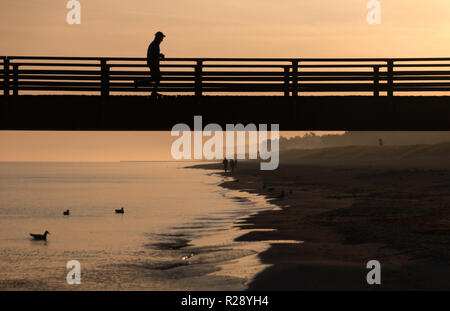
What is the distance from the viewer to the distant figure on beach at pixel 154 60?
22375 mm

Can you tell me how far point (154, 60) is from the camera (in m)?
22.3

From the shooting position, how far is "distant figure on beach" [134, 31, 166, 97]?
2238 cm

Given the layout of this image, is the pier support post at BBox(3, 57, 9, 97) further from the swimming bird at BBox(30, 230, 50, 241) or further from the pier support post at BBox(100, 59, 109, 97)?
the swimming bird at BBox(30, 230, 50, 241)

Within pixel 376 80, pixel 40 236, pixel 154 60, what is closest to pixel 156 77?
pixel 154 60

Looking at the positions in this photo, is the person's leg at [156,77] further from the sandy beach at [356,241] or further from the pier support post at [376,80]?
the pier support post at [376,80]

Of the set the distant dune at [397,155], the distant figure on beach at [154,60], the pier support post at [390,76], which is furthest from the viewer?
the distant dune at [397,155]

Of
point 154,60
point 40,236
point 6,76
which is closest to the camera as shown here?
point 154,60

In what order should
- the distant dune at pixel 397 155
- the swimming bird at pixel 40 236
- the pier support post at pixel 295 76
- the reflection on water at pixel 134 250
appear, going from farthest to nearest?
the distant dune at pixel 397 155
the swimming bird at pixel 40 236
the pier support post at pixel 295 76
the reflection on water at pixel 134 250

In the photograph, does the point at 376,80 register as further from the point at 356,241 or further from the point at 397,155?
the point at 397,155

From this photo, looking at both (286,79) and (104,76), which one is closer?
(104,76)

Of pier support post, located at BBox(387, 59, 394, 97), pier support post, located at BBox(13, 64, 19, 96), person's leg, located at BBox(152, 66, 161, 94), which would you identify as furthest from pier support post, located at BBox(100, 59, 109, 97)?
pier support post, located at BBox(387, 59, 394, 97)

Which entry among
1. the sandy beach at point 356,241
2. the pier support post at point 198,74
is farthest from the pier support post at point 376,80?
the pier support post at point 198,74
